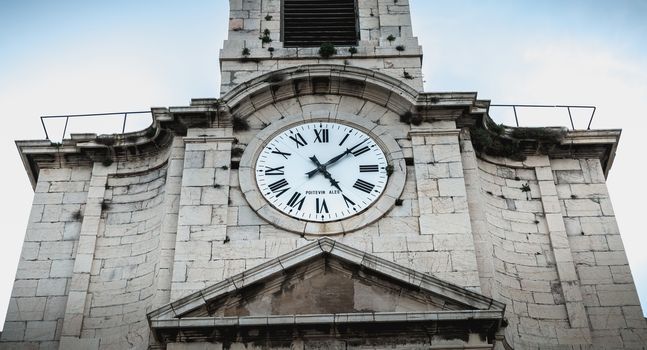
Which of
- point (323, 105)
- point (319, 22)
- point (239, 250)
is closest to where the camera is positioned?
point (239, 250)

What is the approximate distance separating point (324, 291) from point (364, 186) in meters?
2.43

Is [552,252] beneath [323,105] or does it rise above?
beneath

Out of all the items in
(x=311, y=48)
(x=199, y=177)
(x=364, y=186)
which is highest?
(x=311, y=48)

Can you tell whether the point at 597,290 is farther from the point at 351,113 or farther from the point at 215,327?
the point at 215,327

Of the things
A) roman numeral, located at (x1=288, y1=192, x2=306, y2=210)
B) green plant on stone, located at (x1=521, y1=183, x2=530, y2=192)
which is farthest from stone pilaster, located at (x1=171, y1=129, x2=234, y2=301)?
green plant on stone, located at (x1=521, y1=183, x2=530, y2=192)

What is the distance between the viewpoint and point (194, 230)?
15500mm

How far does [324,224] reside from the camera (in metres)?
15.6

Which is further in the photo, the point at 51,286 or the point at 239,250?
the point at 51,286

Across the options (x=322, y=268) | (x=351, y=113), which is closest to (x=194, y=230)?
(x=322, y=268)

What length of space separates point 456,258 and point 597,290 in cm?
240

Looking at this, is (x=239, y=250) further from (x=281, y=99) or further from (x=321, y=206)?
(x=281, y=99)

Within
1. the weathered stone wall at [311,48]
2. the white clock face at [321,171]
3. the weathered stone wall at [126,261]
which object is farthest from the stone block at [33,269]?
the weathered stone wall at [311,48]

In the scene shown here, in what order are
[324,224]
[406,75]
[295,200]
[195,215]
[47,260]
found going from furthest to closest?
[406,75] → [47,260] → [295,200] → [195,215] → [324,224]

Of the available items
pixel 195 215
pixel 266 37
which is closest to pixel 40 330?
pixel 195 215
